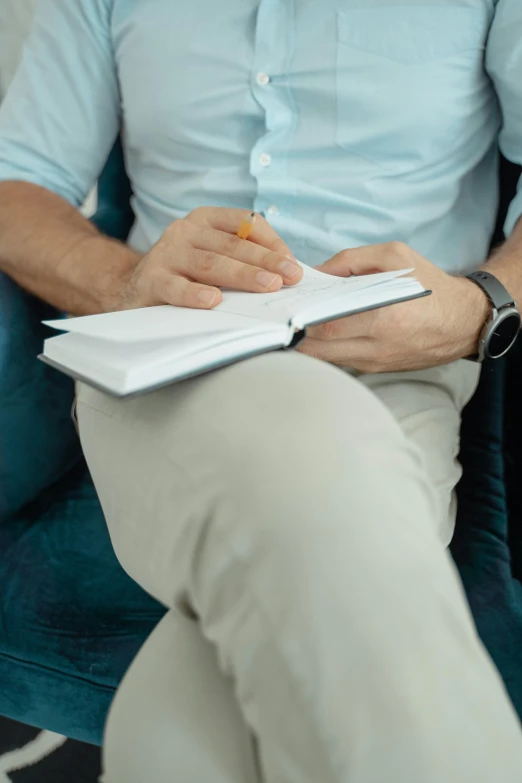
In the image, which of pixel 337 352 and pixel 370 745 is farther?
pixel 337 352

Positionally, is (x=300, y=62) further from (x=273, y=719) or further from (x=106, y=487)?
(x=273, y=719)

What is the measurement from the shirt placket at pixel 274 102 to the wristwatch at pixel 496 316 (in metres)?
0.27

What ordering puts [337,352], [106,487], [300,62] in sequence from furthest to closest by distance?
[300,62]
[337,352]
[106,487]

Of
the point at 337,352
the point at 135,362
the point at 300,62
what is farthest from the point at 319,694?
the point at 300,62

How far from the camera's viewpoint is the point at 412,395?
2.20 feet

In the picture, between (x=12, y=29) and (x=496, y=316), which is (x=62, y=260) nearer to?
(x=496, y=316)

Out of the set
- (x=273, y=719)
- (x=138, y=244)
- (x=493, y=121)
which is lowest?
(x=138, y=244)

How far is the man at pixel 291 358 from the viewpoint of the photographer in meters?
0.31

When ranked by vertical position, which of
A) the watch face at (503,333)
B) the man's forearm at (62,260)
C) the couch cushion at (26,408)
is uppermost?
the watch face at (503,333)

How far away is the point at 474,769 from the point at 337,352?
37 centimetres

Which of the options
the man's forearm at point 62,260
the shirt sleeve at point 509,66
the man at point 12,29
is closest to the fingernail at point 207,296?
the man's forearm at point 62,260

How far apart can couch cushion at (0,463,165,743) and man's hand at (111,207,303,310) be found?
291 millimetres

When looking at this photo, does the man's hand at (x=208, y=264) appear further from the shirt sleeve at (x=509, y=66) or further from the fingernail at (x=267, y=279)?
the shirt sleeve at (x=509, y=66)

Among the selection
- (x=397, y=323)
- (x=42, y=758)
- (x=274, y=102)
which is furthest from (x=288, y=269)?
(x=42, y=758)
